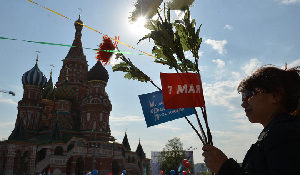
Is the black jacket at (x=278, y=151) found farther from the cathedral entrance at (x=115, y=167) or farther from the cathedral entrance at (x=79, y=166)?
the cathedral entrance at (x=115, y=167)

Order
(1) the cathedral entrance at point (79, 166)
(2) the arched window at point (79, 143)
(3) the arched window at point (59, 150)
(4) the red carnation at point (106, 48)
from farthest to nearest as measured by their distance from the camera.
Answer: (1) the cathedral entrance at point (79, 166) → (2) the arched window at point (79, 143) → (3) the arched window at point (59, 150) → (4) the red carnation at point (106, 48)

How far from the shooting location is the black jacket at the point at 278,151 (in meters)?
1.29

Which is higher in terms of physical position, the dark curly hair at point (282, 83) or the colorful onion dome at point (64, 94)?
the colorful onion dome at point (64, 94)

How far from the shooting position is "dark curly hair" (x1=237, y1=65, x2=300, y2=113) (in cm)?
174

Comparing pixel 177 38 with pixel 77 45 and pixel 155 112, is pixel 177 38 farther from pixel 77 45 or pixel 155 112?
pixel 77 45

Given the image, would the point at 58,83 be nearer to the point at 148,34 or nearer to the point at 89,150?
the point at 89,150

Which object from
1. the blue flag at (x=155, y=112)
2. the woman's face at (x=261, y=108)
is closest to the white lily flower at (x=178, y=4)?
the woman's face at (x=261, y=108)

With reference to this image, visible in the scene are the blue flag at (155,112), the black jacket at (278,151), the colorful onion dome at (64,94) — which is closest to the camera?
the black jacket at (278,151)

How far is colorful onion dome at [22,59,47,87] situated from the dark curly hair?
144ft

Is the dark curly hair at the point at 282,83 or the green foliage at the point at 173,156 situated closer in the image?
the dark curly hair at the point at 282,83

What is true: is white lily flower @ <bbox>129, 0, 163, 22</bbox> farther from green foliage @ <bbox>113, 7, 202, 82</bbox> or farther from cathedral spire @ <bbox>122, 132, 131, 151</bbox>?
cathedral spire @ <bbox>122, 132, 131, 151</bbox>

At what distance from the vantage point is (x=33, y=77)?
4028 centimetres

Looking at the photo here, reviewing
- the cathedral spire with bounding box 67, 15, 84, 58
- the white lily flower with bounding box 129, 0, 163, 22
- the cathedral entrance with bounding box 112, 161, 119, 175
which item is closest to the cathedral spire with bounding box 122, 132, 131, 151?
the cathedral entrance with bounding box 112, 161, 119, 175

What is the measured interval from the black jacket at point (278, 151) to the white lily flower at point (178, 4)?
5.81 feet
